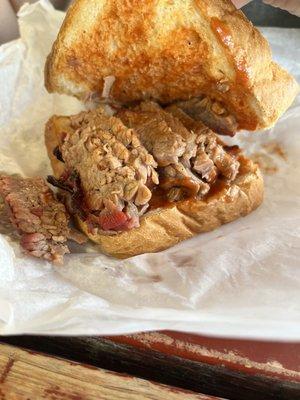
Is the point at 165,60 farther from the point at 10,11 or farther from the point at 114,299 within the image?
the point at 10,11

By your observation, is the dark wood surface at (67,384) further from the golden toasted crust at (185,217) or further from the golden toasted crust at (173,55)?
the golden toasted crust at (173,55)

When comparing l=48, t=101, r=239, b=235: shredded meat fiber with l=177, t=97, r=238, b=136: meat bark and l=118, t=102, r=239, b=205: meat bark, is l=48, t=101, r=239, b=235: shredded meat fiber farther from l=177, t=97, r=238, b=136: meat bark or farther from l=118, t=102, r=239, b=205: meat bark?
l=177, t=97, r=238, b=136: meat bark

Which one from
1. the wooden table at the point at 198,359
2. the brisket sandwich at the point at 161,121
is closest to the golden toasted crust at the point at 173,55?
the brisket sandwich at the point at 161,121

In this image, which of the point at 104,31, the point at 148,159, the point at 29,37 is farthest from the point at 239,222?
the point at 29,37

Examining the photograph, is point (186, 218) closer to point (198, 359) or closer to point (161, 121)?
point (161, 121)

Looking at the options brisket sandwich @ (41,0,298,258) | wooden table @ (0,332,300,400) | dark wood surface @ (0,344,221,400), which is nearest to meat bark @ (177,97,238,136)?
brisket sandwich @ (41,0,298,258)

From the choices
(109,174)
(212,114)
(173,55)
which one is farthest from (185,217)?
(173,55)
